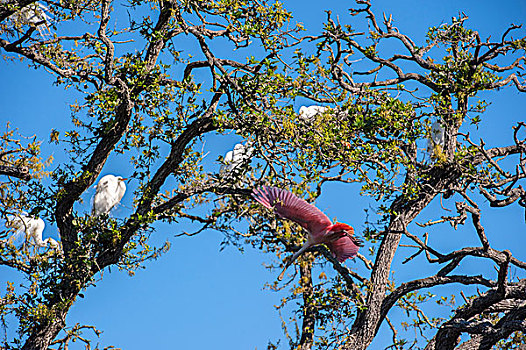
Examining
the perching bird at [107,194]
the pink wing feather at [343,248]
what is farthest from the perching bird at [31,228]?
the pink wing feather at [343,248]

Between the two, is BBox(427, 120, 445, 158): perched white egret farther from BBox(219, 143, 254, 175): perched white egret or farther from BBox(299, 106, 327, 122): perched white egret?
BBox(219, 143, 254, 175): perched white egret

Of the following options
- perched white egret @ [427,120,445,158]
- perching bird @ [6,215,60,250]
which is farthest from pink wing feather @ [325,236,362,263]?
perching bird @ [6,215,60,250]

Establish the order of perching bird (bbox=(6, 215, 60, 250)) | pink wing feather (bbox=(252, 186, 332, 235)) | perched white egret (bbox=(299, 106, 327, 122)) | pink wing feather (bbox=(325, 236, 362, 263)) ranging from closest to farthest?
pink wing feather (bbox=(252, 186, 332, 235)) → pink wing feather (bbox=(325, 236, 362, 263)) → perching bird (bbox=(6, 215, 60, 250)) → perched white egret (bbox=(299, 106, 327, 122))

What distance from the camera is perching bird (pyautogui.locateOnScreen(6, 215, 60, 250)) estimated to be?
571 centimetres

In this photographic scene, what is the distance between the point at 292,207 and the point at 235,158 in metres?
1.08

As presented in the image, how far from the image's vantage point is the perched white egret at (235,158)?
18.8 feet

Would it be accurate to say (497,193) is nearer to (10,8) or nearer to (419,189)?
(419,189)

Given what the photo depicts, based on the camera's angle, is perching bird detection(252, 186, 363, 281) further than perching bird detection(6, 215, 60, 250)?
No

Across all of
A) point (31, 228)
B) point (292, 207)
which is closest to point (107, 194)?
point (31, 228)

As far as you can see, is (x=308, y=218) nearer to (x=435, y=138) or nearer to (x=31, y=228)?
(x=435, y=138)

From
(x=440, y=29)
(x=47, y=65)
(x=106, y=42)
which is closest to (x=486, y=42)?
(x=440, y=29)

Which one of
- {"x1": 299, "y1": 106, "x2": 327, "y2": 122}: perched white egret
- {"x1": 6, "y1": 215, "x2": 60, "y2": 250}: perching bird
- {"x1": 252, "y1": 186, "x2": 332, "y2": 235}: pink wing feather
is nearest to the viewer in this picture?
{"x1": 252, "y1": 186, "x2": 332, "y2": 235}: pink wing feather

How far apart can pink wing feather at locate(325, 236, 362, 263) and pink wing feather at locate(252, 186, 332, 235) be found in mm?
343

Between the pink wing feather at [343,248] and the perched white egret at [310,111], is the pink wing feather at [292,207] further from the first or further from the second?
the perched white egret at [310,111]
